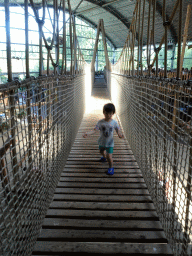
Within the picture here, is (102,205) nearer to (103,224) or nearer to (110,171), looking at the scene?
(103,224)

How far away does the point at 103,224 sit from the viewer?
144cm

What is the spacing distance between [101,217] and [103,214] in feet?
0.09

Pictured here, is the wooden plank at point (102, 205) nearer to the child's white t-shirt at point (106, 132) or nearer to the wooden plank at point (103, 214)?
the wooden plank at point (103, 214)

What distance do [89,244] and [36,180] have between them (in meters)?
0.47

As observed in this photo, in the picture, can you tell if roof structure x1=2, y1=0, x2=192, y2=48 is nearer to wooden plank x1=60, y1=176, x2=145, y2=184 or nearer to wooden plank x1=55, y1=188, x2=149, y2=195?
wooden plank x1=60, y1=176, x2=145, y2=184

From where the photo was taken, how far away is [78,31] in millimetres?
17250

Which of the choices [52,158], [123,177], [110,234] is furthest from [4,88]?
[123,177]

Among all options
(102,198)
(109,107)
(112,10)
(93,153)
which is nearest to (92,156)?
(93,153)

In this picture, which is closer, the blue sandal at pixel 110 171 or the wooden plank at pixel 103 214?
the wooden plank at pixel 103 214

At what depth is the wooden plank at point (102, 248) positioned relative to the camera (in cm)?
124

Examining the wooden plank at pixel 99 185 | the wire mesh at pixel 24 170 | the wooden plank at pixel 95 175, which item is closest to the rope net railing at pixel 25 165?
the wire mesh at pixel 24 170

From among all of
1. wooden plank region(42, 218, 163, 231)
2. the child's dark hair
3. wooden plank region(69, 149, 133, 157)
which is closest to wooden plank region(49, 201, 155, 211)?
wooden plank region(42, 218, 163, 231)

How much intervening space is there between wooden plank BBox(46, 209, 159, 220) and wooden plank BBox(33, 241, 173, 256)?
227 mm

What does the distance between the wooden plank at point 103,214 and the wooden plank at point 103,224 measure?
0.12ft
